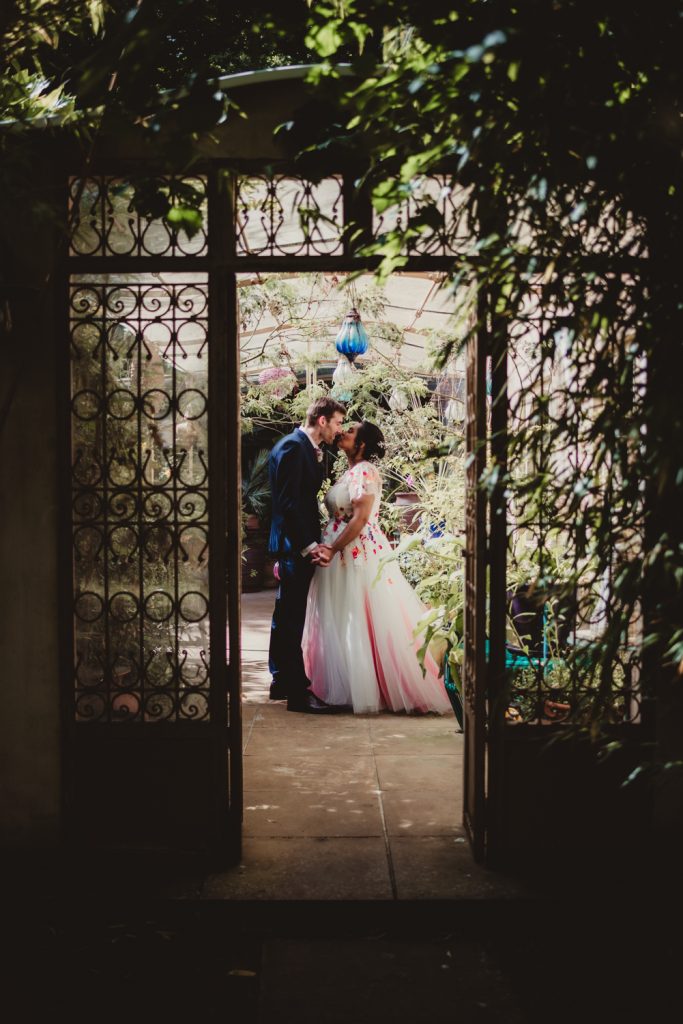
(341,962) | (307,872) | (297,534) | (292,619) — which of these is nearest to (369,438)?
(297,534)

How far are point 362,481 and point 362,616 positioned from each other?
3.12ft

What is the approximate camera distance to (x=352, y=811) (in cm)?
450

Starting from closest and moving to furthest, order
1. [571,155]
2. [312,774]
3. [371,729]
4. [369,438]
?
[571,155], [312,774], [371,729], [369,438]

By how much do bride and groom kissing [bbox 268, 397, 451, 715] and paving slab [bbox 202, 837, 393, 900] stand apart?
7.06 feet

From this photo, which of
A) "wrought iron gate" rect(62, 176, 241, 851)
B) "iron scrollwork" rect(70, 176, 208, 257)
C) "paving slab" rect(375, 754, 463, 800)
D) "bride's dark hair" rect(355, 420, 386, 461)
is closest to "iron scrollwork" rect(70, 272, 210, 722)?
"wrought iron gate" rect(62, 176, 241, 851)

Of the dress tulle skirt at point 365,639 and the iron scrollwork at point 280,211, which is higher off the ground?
the iron scrollwork at point 280,211

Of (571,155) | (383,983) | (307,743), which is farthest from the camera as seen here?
(307,743)

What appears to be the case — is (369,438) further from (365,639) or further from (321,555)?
(365,639)

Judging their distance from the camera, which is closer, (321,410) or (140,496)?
(140,496)


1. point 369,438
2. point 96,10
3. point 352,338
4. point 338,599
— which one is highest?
point 96,10

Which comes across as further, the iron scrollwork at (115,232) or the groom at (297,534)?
the groom at (297,534)

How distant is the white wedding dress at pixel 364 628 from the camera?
20.6 feet

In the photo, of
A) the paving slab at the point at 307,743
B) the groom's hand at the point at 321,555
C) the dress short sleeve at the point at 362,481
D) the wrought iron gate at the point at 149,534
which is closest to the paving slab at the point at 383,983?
the wrought iron gate at the point at 149,534

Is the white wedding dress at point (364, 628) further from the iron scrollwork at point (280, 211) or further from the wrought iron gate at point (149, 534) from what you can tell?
the iron scrollwork at point (280, 211)
